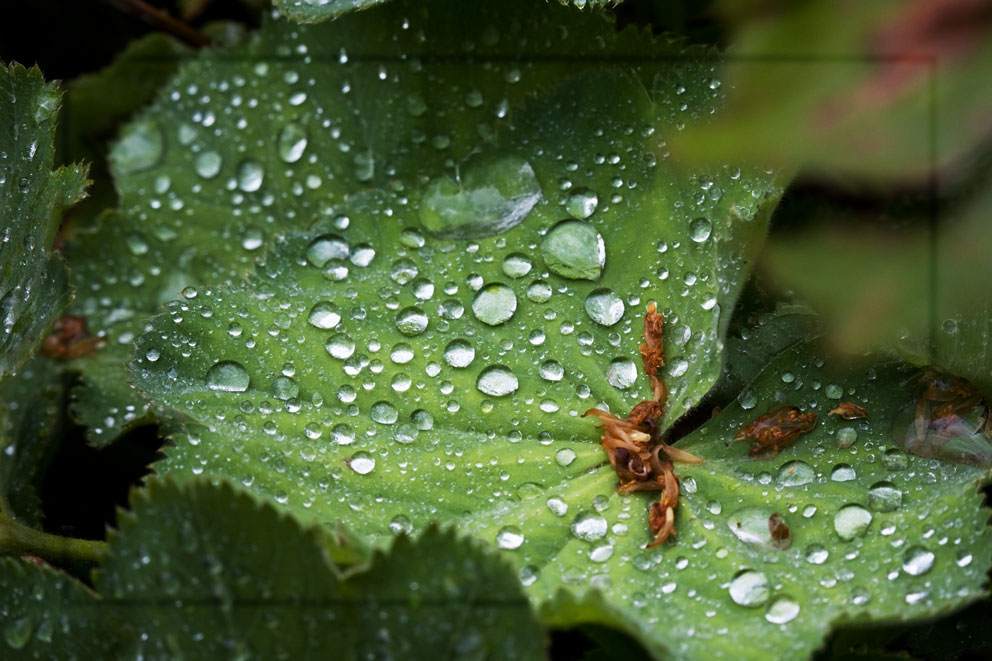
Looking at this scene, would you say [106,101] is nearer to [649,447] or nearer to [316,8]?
[316,8]

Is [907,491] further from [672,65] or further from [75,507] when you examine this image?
[75,507]

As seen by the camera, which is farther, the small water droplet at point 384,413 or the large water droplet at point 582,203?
the large water droplet at point 582,203

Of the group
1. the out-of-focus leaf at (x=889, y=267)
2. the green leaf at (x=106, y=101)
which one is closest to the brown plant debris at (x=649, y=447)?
the out-of-focus leaf at (x=889, y=267)

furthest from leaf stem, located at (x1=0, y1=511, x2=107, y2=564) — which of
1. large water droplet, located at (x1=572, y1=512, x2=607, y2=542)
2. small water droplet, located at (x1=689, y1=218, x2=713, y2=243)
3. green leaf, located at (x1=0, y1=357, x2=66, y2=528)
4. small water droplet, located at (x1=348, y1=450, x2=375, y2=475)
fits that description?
small water droplet, located at (x1=689, y1=218, x2=713, y2=243)

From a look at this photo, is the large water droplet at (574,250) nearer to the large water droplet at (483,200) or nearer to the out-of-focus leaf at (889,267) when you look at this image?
the large water droplet at (483,200)

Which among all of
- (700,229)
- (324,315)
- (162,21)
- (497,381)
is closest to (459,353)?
(497,381)

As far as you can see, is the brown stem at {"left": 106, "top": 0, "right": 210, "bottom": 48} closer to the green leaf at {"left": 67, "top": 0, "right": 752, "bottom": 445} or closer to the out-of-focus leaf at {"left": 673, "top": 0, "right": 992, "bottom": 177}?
the green leaf at {"left": 67, "top": 0, "right": 752, "bottom": 445}
